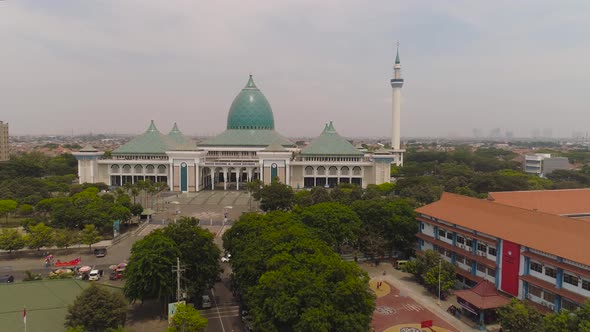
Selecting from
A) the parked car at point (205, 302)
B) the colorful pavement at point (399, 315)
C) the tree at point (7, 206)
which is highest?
the tree at point (7, 206)

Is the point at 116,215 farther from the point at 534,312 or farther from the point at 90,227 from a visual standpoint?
the point at 534,312

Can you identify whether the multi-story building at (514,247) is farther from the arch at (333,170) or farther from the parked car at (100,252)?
the arch at (333,170)

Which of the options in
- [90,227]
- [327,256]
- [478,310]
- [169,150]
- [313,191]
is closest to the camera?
[327,256]

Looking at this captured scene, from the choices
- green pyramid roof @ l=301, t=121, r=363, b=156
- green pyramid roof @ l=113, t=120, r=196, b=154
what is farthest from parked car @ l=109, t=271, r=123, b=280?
green pyramid roof @ l=301, t=121, r=363, b=156

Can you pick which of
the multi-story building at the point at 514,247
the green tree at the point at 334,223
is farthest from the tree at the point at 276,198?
the multi-story building at the point at 514,247

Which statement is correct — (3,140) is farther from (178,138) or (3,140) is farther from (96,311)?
(96,311)

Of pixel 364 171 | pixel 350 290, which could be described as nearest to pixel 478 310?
pixel 350 290
